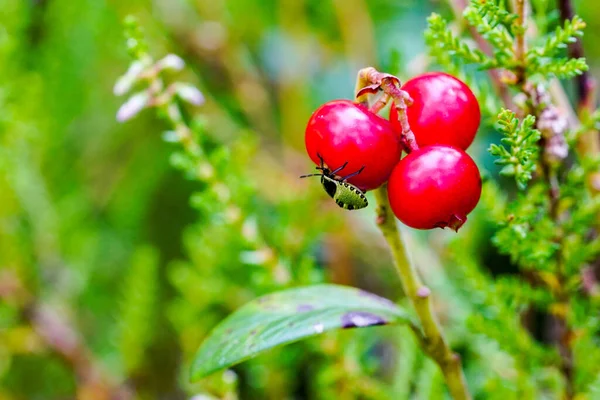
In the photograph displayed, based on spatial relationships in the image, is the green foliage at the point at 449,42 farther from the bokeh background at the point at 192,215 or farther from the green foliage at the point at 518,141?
the bokeh background at the point at 192,215

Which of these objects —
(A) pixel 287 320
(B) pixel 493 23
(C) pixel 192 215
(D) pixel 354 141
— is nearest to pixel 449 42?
(B) pixel 493 23

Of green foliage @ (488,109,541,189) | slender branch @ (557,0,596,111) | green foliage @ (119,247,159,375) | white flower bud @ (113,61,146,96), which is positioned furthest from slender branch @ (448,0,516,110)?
green foliage @ (119,247,159,375)

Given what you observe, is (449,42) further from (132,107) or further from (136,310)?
(136,310)

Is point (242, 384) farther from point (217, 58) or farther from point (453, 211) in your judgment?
point (453, 211)

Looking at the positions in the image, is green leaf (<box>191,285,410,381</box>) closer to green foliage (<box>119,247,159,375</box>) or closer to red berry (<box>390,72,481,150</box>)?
red berry (<box>390,72,481,150</box>)

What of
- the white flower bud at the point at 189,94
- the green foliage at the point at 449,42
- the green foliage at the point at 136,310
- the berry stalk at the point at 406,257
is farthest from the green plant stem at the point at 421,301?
the green foliage at the point at 136,310

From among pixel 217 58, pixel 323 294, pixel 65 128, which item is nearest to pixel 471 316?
pixel 323 294
